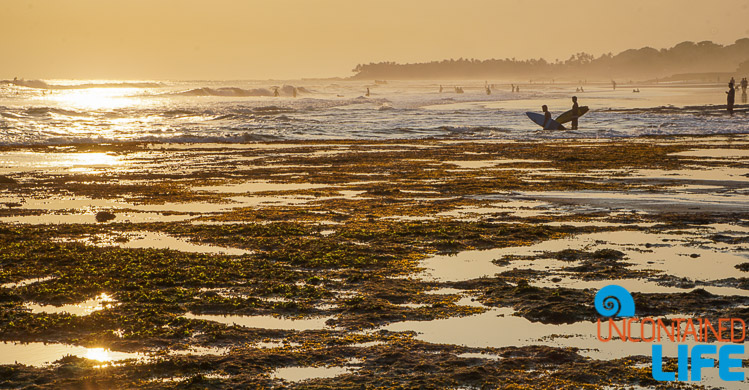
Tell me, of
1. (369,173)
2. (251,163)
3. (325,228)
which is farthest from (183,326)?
(251,163)

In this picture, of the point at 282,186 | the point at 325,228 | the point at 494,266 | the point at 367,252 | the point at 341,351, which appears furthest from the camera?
the point at 282,186

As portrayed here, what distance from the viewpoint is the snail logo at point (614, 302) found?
24.2 feet

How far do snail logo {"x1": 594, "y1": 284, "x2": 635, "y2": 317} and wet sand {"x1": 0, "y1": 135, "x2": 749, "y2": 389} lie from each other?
0.13 m

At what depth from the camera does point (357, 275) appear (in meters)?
9.01

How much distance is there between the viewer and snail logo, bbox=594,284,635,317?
7.37m

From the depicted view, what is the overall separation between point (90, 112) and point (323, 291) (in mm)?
52481

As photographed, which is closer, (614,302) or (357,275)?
(614,302)

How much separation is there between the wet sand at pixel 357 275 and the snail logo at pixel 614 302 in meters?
0.13

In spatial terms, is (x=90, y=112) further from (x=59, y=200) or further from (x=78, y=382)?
(x=78, y=382)

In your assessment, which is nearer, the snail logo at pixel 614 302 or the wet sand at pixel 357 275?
the wet sand at pixel 357 275

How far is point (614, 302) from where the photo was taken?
7.62m

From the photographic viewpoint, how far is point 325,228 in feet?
39.8

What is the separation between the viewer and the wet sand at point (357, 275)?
611 cm

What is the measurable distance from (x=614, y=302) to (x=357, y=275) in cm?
296
